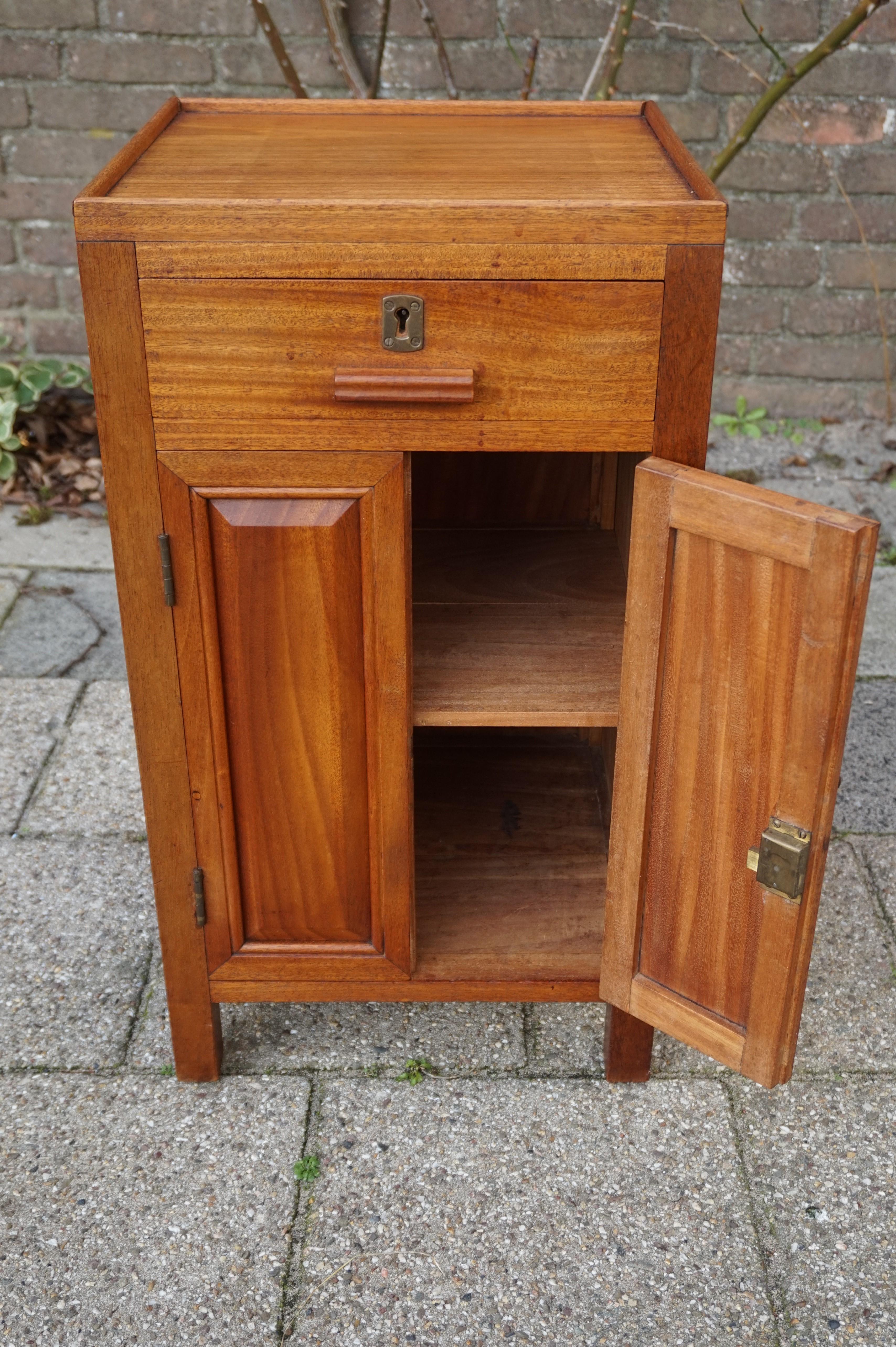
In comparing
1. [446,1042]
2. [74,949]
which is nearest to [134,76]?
[74,949]

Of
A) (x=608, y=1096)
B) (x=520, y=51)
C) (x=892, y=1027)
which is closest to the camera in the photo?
(x=608, y=1096)

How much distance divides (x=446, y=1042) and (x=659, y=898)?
540mm

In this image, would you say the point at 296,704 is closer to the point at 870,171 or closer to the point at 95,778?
the point at 95,778

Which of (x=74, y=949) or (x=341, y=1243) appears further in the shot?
(x=74, y=949)

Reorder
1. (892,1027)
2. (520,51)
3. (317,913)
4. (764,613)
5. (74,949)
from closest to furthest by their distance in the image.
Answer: (764,613)
(317,913)
(892,1027)
(74,949)
(520,51)

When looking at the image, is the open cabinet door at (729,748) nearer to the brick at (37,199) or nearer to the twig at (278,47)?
the twig at (278,47)

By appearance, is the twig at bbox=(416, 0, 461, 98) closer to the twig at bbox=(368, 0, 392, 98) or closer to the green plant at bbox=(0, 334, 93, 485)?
the twig at bbox=(368, 0, 392, 98)

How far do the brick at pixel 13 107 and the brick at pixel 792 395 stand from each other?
2041mm

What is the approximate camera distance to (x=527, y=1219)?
1.76 meters

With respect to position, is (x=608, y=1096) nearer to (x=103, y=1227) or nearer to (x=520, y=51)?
(x=103, y=1227)

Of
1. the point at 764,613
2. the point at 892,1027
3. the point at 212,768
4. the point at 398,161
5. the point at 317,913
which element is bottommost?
the point at 892,1027

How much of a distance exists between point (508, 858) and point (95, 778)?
3.21ft

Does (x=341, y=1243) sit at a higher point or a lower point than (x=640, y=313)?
lower

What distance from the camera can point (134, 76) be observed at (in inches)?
135
